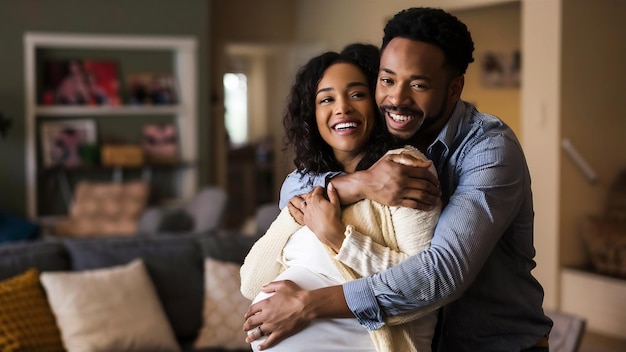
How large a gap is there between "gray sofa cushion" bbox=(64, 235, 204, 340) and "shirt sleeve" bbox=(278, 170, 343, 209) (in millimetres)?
2085

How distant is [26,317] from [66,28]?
4.60 metres

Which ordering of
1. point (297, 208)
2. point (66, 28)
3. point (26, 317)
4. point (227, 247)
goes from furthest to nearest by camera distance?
point (66, 28) → point (227, 247) → point (26, 317) → point (297, 208)

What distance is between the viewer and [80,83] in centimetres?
756

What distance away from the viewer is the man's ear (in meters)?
1.61

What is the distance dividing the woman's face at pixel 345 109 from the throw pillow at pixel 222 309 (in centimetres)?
209

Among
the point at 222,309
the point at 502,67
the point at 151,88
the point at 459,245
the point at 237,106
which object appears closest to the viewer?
the point at 459,245

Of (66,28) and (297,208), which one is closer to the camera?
(297,208)

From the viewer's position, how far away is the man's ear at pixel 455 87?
1.61 meters

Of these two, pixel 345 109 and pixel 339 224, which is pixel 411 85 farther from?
pixel 339 224

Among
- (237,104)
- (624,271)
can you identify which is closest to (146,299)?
(624,271)

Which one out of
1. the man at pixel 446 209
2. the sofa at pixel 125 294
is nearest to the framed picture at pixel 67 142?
the sofa at pixel 125 294

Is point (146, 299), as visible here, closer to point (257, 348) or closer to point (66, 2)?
point (257, 348)

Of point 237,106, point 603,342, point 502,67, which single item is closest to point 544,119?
point 603,342

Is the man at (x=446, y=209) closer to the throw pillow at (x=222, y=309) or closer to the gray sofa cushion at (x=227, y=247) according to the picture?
the throw pillow at (x=222, y=309)
